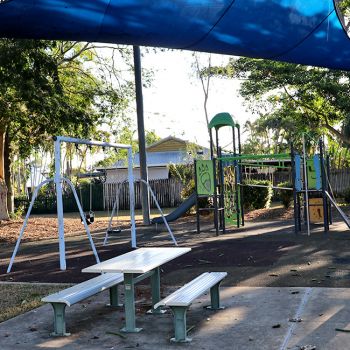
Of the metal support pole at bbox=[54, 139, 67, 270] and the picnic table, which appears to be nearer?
the picnic table

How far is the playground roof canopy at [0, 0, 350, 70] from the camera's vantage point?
5562 millimetres

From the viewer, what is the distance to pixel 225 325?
5.23m

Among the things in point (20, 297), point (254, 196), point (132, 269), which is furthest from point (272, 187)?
point (132, 269)

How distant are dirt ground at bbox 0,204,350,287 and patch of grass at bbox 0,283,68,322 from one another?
0.53 m

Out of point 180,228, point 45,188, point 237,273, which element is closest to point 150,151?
point 45,188

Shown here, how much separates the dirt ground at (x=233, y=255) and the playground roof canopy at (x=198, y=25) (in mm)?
2933

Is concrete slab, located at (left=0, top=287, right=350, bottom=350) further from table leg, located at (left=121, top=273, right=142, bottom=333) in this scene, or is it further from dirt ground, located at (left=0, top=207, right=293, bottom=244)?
dirt ground, located at (left=0, top=207, right=293, bottom=244)

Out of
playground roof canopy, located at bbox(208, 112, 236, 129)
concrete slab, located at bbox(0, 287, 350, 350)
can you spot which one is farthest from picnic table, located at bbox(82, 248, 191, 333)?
playground roof canopy, located at bbox(208, 112, 236, 129)

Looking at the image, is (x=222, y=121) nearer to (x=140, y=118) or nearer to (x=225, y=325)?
(x=140, y=118)

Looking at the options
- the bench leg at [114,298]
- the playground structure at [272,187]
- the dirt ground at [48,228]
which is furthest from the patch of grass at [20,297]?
the dirt ground at [48,228]

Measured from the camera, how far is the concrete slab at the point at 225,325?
468 cm

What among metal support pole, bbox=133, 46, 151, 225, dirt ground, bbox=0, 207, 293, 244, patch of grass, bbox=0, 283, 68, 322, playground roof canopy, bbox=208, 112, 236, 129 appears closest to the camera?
patch of grass, bbox=0, 283, 68, 322

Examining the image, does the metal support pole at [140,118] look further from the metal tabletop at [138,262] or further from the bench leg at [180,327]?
the bench leg at [180,327]

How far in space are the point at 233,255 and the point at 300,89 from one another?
16096mm
